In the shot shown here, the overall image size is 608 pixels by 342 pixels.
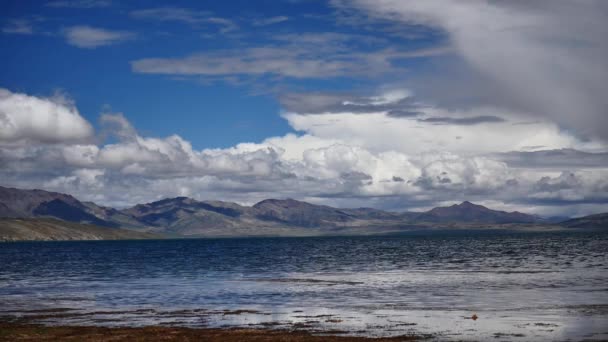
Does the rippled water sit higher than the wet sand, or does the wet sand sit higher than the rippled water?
the wet sand

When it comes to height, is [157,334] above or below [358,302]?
above

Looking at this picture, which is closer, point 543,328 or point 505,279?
point 543,328

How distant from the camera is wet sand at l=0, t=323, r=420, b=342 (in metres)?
38.8

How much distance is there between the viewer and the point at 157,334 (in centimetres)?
4084

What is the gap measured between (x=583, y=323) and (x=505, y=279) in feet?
124

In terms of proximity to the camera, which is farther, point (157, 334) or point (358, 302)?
point (358, 302)

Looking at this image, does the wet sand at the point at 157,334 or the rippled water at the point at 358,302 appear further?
the rippled water at the point at 358,302

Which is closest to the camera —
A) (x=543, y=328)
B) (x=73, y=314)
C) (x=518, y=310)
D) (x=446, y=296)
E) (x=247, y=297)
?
(x=543, y=328)

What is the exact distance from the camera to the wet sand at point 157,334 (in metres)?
38.8

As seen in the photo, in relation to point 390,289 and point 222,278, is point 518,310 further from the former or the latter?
point 222,278

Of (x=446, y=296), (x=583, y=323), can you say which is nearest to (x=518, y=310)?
(x=583, y=323)

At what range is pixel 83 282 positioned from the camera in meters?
92.1

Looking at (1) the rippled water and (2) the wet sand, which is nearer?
(2) the wet sand

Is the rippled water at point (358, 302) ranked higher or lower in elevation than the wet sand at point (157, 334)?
lower
